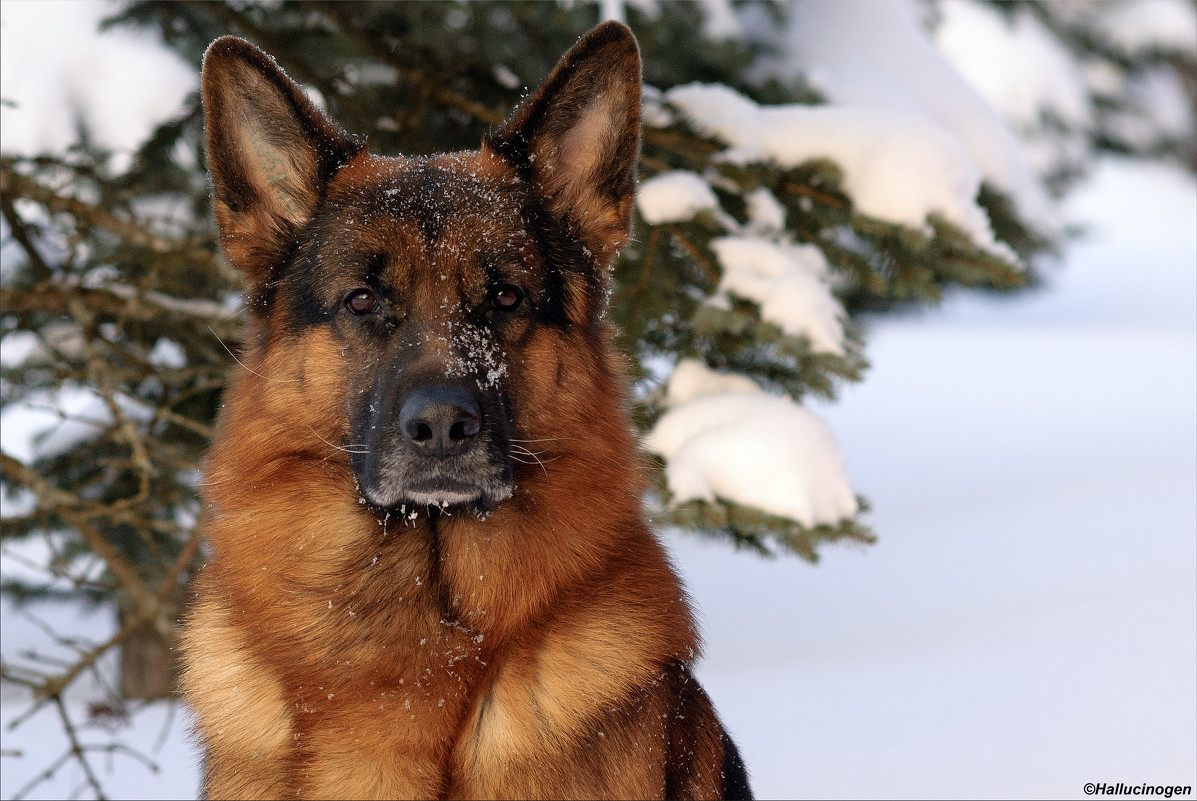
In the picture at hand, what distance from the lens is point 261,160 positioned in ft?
9.75

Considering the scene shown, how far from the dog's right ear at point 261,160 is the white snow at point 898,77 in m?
3.14

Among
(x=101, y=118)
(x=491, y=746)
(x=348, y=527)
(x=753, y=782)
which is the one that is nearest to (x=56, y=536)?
(x=101, y=118)

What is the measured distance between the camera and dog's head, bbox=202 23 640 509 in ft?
8.63

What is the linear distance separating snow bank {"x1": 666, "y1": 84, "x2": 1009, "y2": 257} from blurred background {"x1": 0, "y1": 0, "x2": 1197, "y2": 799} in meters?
0.01

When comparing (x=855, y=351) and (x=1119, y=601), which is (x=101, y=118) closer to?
(x=855, y=351)

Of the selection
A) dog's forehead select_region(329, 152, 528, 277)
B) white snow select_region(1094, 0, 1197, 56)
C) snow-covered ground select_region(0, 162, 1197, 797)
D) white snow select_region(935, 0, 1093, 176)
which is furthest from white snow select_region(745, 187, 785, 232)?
white snow select_region(1094, 0, 1197, 56)

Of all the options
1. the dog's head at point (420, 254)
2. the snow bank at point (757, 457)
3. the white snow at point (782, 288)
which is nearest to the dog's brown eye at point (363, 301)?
the dog's head at point (420, 254)

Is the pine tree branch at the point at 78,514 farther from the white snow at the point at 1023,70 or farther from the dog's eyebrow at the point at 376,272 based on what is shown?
the white snow at the point at 1023,70

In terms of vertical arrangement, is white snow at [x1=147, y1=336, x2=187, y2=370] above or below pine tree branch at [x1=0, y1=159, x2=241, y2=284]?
above

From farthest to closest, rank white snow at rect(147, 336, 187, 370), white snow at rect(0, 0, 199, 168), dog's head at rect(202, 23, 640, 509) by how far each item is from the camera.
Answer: white snow at rect(147, 336, 187, 370), white snow at rect(0, 0, 199, 168), dog's head at rect(202, 23, 640, 509)

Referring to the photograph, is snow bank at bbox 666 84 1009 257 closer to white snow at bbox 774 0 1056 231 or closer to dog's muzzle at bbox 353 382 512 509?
white snow at bbox 774 0 1056 231

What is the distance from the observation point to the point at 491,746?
2.45m

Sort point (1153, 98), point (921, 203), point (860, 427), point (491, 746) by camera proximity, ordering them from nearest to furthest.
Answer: point (491, 746)
point (921, 203)
point (1153, 98)
point (860, 427)

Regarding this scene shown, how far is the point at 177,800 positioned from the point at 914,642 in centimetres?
457
